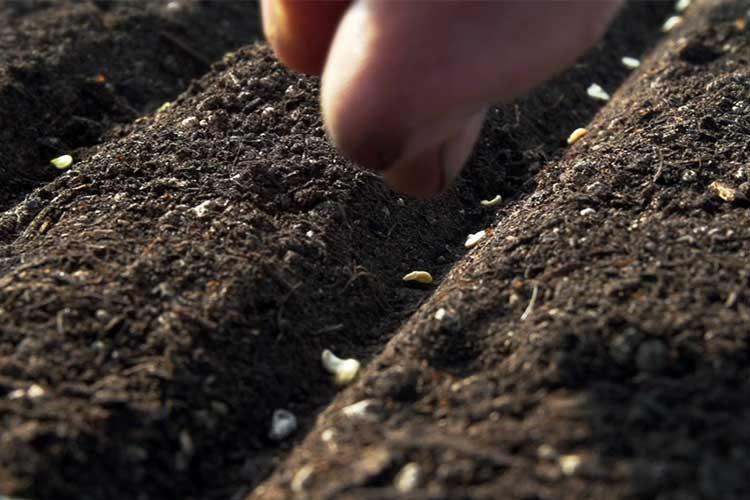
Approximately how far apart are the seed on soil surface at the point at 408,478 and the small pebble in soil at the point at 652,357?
48cm

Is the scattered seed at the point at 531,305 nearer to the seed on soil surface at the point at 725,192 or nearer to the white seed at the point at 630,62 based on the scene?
the seed on soil surface at the point at 725,192

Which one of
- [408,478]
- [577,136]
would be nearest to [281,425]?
[408,478]

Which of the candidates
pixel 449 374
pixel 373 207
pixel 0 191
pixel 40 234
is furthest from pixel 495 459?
pixel 0 191

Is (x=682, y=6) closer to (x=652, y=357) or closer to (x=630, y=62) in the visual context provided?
(x=630, y=62)

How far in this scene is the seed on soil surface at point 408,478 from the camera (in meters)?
1.65

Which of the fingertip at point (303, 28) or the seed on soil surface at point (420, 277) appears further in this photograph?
the seed on soil surface at point (420, 277)

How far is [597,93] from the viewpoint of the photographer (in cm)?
368

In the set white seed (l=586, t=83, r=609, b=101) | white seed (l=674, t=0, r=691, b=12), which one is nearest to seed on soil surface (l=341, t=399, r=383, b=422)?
white seed (l=586, t=83, r=609, b=101)

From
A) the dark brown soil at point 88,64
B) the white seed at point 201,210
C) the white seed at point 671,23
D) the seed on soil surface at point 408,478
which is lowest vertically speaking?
the seed on soil surface at point 408,478

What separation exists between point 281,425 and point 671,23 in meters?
3.14

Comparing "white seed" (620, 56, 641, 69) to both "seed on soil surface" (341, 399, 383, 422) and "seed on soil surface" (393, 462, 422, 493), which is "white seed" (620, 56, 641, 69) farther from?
"seed on soil surface" (393, 462, 422, 493)

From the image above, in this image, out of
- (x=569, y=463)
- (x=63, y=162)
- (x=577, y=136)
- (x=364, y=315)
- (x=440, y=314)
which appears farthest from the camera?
(x=577, y=136)

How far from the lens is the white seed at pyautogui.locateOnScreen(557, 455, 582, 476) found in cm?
163

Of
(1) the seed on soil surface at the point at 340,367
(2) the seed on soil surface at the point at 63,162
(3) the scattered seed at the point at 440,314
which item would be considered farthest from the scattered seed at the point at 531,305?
(2) the seed on soil surface at the point at 63,162
